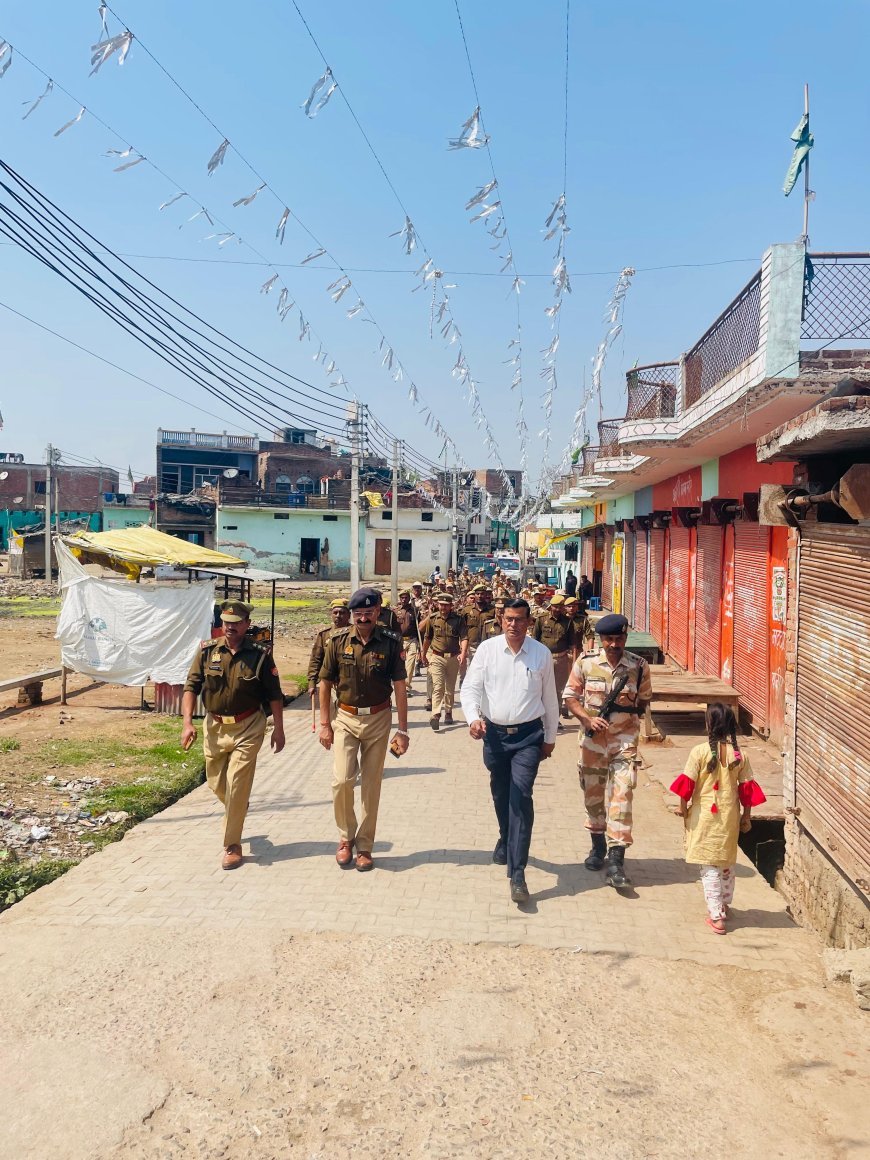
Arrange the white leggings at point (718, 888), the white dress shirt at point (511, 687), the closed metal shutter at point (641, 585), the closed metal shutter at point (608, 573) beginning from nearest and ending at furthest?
the white leggings at point (718, 888)
the white dress shirt at point (511, 687)
the closed metal shutter at point (641, 585)
the closed metal shutter at point (608, 573)

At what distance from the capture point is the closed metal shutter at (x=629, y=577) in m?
22.0

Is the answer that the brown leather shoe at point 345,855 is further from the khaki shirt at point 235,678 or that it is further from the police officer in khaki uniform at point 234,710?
the khaki shirt at point 235,678

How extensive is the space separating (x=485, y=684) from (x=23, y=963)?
9.26 feet

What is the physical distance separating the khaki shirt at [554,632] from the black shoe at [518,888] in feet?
17.9

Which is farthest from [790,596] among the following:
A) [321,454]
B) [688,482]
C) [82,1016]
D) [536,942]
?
[321,454]

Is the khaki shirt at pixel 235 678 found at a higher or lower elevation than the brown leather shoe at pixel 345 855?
higher

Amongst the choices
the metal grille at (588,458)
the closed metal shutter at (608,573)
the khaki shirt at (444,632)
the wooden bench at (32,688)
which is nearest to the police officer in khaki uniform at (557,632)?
the khaki shirt at (444,632)

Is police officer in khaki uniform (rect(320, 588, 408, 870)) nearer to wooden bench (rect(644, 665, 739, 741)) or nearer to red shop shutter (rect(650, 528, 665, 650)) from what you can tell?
wooden bench (rect(644, 665, 739, 741))

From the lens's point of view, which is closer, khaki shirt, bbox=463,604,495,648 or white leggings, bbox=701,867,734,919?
white leggings, bbox=701,867,734,919

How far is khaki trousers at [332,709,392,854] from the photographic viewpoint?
205 inches

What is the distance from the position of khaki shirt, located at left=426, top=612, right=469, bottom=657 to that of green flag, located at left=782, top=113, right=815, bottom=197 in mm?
5777

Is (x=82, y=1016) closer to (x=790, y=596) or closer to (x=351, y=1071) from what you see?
(x=351, y=1071)

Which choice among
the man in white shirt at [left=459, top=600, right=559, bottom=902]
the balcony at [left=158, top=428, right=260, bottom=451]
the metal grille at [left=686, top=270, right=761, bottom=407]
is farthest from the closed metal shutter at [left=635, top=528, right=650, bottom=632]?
the balcony at [left=158, top=428, right=260, bottom=451]

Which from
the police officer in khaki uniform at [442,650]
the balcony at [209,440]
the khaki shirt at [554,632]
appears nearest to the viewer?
the khaki shirt at [554,632]
